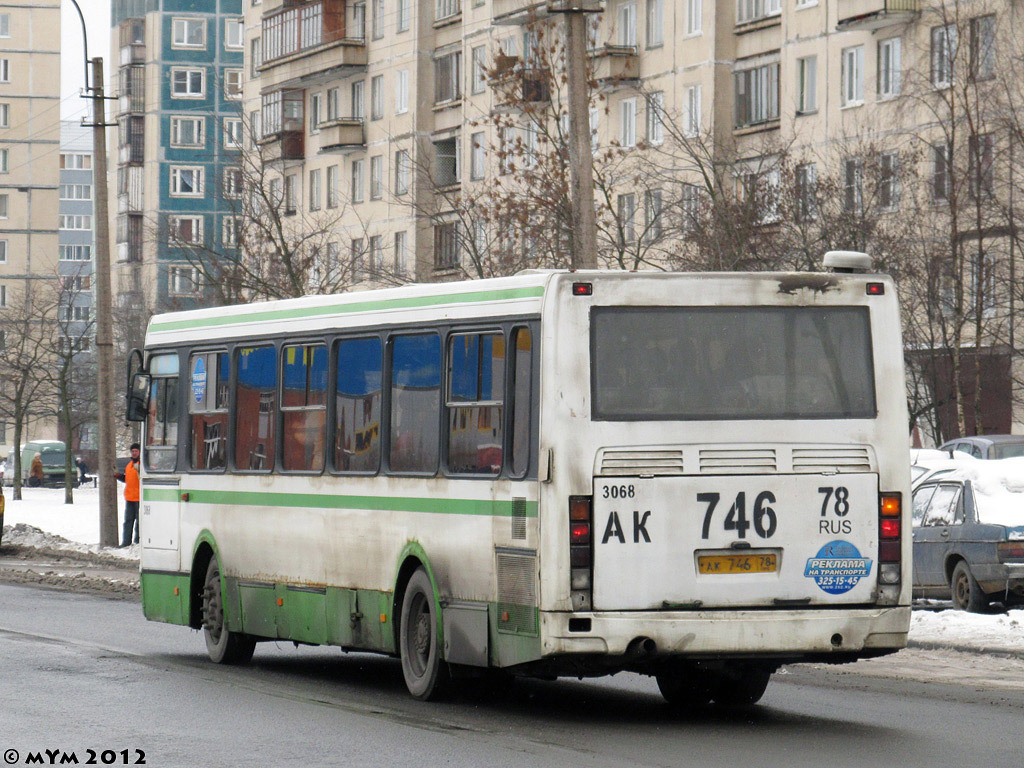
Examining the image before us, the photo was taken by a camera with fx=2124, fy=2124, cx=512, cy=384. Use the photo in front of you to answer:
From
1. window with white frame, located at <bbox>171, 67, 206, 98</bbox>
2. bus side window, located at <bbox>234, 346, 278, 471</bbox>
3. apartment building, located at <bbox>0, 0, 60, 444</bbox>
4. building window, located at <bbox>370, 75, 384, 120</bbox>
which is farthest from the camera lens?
apartment building, located at <bbox>0, 0, 60, 444</bbox>

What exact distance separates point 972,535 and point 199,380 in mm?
8462

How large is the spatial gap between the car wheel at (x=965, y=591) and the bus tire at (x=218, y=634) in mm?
7994

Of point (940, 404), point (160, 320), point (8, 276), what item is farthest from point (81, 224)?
point (160, 320)

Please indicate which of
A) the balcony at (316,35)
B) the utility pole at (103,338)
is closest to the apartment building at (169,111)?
the balcony at (316,35)

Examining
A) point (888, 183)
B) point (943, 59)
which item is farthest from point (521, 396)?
point (943, 59)

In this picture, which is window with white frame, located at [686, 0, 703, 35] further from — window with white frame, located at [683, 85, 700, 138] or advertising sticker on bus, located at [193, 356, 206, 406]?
advertising sticker on bus, located at [193, 356, 206, 406]

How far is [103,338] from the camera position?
33219 mm

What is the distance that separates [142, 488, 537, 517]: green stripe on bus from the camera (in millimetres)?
12172

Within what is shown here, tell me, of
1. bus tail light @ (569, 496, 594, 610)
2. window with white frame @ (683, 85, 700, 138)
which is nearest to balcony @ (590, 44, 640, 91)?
window with white frame @ (683, 85, 700, 138)

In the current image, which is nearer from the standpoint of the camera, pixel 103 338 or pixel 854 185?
pixel 103 338

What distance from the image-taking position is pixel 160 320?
57.4ft

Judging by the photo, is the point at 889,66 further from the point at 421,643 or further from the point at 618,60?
the point at 421,643

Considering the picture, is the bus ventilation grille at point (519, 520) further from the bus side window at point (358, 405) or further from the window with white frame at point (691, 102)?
the window with white frame at point (691, 102)

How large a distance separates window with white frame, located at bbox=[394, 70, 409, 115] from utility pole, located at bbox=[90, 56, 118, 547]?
36013 mm
